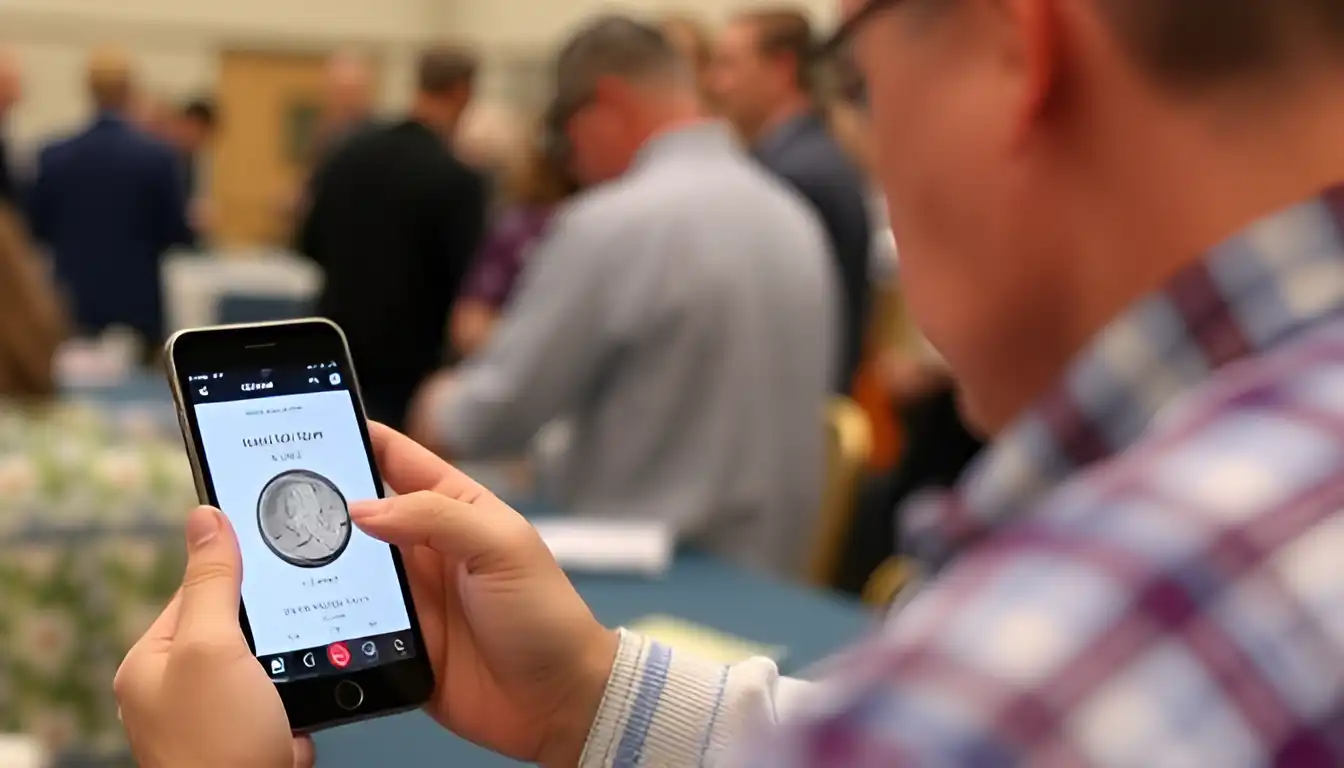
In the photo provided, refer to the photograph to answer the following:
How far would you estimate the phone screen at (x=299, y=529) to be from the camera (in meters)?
0.90

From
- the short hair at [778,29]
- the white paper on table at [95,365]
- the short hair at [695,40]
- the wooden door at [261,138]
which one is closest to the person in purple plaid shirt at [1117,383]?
the white paper on table at [95,365]

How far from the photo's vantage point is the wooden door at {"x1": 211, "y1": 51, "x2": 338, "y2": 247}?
31.4 ft

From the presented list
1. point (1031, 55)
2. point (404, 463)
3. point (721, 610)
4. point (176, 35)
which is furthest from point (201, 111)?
point (1031, 55)

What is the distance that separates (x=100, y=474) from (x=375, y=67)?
7.99 metres

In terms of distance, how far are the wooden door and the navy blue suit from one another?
387 centimetres

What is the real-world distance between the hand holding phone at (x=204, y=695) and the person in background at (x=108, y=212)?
16.4 ft

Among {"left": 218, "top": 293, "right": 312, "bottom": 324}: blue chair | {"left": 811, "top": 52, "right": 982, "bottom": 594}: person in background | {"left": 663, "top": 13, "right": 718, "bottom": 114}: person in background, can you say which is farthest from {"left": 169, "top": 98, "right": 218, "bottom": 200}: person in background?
{"left": 811, "top": 52, "right": 982, "bottom": 594}: person in background

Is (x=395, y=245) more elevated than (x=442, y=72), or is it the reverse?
(x=442, y=72)

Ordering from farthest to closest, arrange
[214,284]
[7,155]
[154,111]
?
[154,111]
[7,155]
[214,284]

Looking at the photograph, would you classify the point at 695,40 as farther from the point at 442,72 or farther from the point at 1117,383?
the point at 1117,383

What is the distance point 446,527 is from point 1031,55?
540mm

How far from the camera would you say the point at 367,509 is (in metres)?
0.88

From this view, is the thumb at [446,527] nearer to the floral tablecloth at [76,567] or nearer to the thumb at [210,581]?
the thumb at [210,581]

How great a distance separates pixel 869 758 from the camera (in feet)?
1.04
